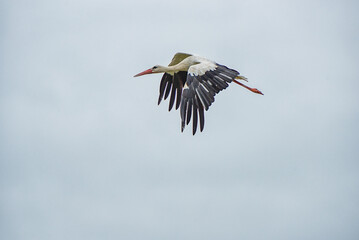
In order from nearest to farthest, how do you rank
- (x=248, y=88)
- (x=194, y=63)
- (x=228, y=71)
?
1. (x=228, y=71)
2. (x=194, y=63)
3. (x=248, y=88)

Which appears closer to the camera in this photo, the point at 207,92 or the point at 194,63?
the point at 207,92

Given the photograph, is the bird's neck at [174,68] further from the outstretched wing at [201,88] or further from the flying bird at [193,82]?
the outstretched wing at [201,88]

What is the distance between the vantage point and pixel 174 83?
24016 millimetres

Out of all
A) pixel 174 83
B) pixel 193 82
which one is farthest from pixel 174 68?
pixel 193 82

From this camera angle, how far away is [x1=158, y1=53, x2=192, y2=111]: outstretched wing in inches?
940

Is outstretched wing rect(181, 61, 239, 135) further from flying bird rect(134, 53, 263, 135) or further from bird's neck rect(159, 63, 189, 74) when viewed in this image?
bird's neck rect(159, 63, 189, 74)

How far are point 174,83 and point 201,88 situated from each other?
413 cm

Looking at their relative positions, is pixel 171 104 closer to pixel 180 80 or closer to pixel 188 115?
pixel 180 80

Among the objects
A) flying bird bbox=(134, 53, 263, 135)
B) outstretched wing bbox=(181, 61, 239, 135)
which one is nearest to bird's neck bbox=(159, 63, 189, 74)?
flying bird bbox=(134, 53, 263, 135)

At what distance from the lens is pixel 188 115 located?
19.4 m

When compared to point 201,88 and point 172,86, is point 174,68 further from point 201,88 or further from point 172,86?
point 201,88

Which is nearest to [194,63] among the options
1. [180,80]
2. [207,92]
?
[180,80]

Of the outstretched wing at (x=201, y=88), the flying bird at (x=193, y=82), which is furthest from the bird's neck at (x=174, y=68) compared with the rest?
the outstretched wing at (x=201, y=88)

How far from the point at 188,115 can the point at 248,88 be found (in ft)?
17.5
